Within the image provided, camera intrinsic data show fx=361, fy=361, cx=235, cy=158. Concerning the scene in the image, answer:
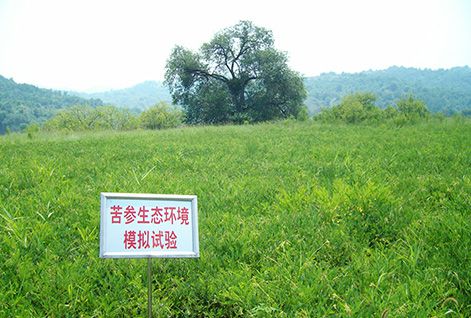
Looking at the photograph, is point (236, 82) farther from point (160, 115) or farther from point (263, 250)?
point (160, 115)

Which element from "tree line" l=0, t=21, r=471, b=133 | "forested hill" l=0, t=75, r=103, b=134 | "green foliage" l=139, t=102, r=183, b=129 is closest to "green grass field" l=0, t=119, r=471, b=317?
"tree line" l=0, t=21, r=471, b=133

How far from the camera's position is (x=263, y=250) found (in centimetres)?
354

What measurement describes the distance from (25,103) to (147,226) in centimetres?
14236

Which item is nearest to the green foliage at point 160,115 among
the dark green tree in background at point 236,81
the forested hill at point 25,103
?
the forested hill at point 25,103

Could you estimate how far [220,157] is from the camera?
879 cm

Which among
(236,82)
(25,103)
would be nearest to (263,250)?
(236,82)

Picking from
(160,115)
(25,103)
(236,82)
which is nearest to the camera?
(236,82)

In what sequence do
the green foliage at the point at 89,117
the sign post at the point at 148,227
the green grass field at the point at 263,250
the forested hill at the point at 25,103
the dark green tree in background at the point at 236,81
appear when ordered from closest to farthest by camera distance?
the sign post at the point at 148,227 < the green grass field at the point at 263,250 < the dark green tree in background at the point at 236,81 < the green foliage at the point at 89,117 < the forested hill at the point at 25,103

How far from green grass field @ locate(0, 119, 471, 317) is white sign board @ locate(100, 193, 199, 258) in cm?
55

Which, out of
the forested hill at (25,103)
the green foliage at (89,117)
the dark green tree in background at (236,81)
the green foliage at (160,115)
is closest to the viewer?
the dark green tree in background at (236,81)

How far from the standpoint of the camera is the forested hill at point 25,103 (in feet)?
351

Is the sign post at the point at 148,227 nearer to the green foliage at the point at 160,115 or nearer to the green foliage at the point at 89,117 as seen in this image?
the green foliage at the point at 160,115

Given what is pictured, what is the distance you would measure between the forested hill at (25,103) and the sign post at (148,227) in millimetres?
102032

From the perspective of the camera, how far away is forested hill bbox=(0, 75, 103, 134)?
107 meters
